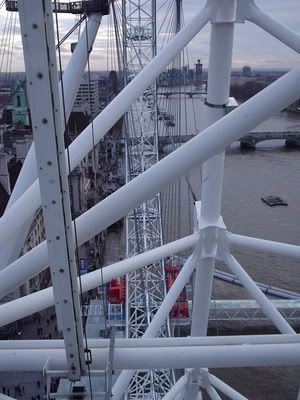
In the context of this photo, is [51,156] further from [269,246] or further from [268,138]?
[268,138]

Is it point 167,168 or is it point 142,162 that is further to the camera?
point 142,162

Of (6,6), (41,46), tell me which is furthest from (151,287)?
(41,46)

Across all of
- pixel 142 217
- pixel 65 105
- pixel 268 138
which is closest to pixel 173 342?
pixel 65 105

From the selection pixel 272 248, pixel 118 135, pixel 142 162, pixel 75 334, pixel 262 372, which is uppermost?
pixel 75 334

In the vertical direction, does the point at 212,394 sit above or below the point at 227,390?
below

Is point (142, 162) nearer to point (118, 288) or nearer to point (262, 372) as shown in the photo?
point (118, 288)

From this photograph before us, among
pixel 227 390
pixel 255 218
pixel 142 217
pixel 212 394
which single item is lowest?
pixel 255 218
